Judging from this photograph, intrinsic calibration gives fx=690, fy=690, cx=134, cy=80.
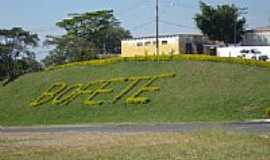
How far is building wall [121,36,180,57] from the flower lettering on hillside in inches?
991

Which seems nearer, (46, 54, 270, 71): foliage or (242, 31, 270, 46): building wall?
(46, 54, 270, 71): foliage

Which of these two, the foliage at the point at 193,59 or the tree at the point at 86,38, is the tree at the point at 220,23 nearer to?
the tree at the point at 86,38

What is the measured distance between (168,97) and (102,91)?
274 inches

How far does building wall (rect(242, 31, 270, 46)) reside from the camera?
82944mm

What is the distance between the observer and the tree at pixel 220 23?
85.3 meters

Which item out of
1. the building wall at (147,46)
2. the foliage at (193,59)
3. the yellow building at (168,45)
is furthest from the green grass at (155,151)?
the building wall at (147,46)

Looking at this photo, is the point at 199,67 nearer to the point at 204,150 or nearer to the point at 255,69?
the point at 255,69

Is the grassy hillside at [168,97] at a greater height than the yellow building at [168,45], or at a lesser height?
lesser

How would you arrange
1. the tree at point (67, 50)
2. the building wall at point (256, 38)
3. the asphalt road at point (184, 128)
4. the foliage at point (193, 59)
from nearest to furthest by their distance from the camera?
the asphalt road at point (184, 128) < the foliage at point (193, 59) < the building wall at point (256, 38) < the tree at point (67, 50)

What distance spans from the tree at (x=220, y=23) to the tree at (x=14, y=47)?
20.8 meters

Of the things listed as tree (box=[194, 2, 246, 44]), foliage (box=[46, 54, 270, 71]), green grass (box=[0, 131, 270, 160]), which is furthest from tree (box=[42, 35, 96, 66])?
green grass (box=[0, 131, 270, 160])

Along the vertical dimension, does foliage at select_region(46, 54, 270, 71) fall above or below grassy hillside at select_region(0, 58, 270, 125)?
above

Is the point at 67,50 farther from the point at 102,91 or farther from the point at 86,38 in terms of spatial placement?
the point at 102,91

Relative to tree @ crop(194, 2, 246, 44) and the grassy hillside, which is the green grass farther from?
tree @ crop(194, 2, 246, 44)
